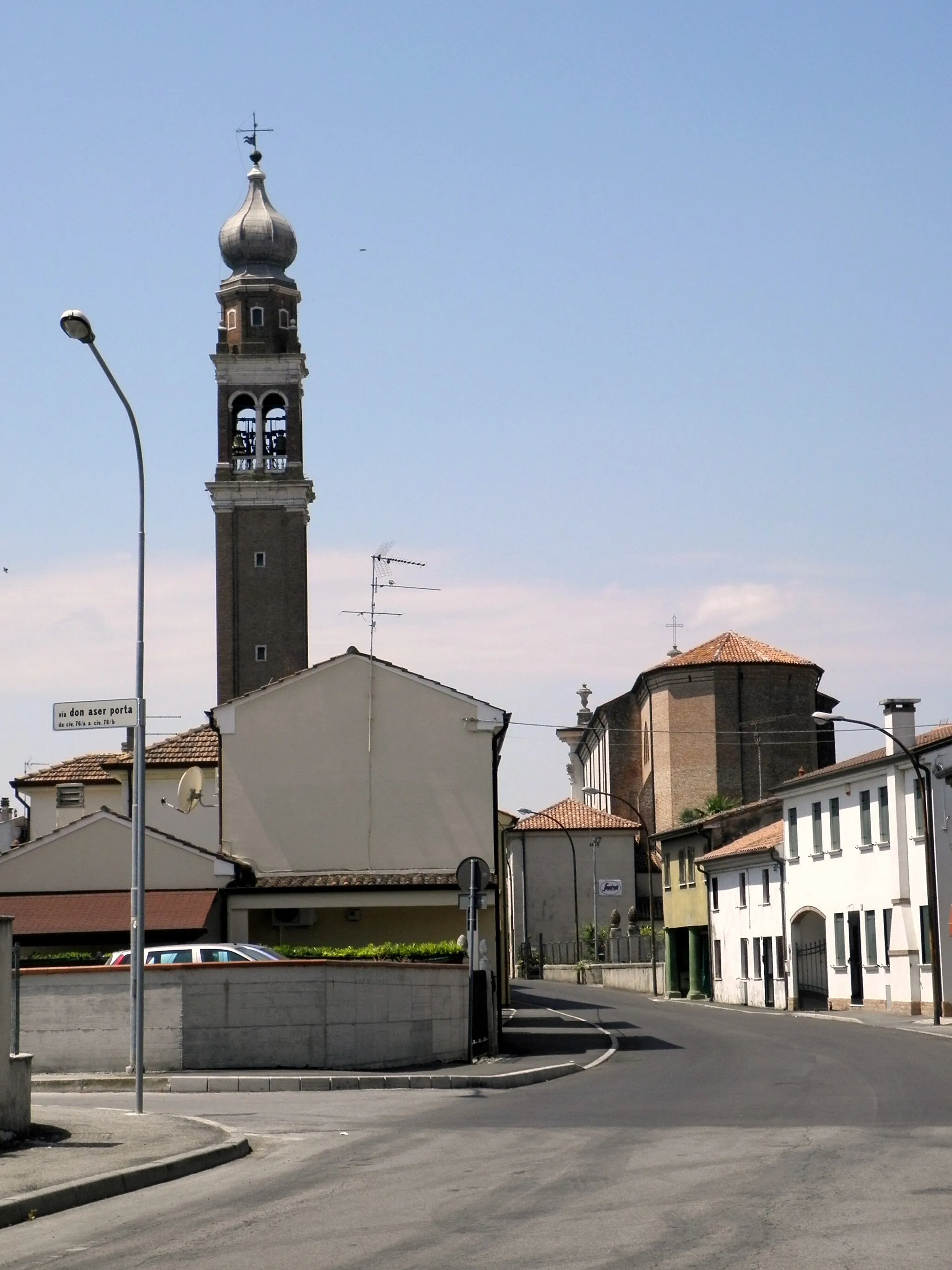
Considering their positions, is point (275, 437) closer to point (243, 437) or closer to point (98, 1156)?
point (243, 437)

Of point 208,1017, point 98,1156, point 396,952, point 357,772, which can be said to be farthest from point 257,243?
Result: point 98,1156

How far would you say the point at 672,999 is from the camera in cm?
6134

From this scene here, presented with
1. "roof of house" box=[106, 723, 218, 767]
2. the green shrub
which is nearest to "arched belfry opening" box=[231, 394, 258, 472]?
"roof of house" box=[106, 723, 218, 767]

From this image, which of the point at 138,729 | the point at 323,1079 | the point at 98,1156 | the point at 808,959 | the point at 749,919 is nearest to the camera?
the point at 98,1156

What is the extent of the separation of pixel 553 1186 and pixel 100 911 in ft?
71.7

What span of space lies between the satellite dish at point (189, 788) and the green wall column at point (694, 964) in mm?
29466

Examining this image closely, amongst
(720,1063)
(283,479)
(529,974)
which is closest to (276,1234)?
(720,1063)

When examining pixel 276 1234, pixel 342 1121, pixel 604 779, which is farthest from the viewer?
pixel 604 779

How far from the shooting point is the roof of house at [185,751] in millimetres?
49000

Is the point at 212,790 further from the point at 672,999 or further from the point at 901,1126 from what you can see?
the point at 901,1126

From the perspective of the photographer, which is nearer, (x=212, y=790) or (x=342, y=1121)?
(x=342, y=1121)

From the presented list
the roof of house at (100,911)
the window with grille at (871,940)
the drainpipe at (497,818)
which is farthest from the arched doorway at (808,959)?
the roof of house at (100,911)

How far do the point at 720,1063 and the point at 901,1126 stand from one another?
1041 centimetres

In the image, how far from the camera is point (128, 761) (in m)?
51.2
